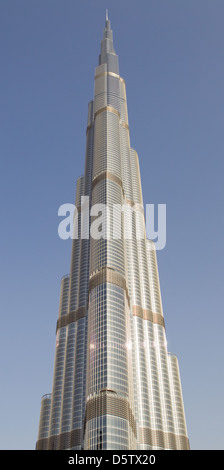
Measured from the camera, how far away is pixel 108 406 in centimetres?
18450

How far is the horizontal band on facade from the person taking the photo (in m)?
184

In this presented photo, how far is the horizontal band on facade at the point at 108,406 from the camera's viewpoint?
18425 centimetres
